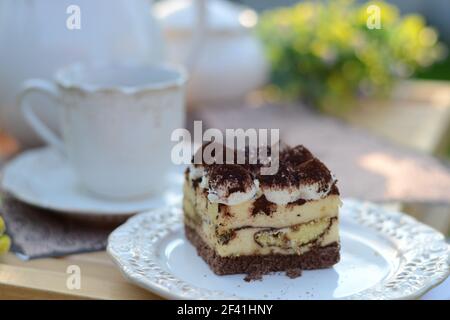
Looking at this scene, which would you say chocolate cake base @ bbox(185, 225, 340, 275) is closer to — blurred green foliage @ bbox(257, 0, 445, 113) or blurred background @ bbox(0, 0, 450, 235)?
blurred background @ bbox(0, 0, 450, 235)

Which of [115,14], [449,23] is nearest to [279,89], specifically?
[115,14]

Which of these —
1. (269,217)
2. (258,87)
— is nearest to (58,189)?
(269,217)

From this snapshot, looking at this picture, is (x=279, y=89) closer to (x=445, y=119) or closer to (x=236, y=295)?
(x=445, y=119)

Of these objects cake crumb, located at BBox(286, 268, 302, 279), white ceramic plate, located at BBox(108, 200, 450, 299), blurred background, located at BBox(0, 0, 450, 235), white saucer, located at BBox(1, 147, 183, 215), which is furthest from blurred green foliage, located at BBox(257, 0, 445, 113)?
cake crumb, located at BBox(286, 268, 302, 279)

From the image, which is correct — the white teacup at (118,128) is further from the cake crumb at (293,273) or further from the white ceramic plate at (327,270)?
the cake crumb at (293,273)

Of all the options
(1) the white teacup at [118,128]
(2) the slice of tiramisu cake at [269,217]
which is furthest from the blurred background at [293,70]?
(2) the slice of tiramisu cake at [269,217]

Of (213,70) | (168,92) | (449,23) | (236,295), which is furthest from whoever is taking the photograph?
(449,23)
